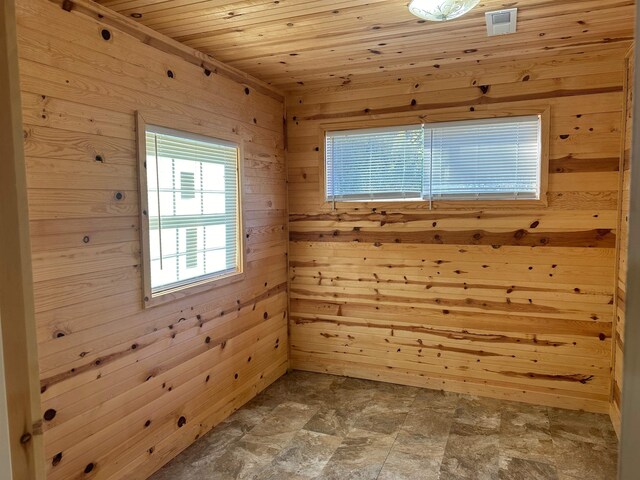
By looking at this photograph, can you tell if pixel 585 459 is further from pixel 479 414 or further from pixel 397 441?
pixel 397 441

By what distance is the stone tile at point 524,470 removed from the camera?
8.10 ft

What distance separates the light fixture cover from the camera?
2.11 metres

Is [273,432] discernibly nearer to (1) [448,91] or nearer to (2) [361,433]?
(2) [361,433]

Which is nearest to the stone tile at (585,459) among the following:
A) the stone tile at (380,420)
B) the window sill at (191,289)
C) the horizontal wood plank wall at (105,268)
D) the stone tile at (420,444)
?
the stone tile at (420,444)

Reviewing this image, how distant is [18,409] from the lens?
2.21 ft

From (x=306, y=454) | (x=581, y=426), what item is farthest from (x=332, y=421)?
(x=581, y=426)

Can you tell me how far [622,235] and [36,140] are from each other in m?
3.39

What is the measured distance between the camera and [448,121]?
3.42 meters

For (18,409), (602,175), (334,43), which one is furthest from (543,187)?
(18,409)

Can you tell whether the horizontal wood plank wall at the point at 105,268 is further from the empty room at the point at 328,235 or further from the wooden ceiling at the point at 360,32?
the wooden ceiling at the point at 360,32

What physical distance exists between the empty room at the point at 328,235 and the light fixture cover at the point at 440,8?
15 mm

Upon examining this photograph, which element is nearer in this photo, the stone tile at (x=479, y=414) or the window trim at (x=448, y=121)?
the stone tile at (x=479, y=414)

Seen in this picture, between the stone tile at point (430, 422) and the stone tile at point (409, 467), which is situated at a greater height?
the stone tile at point (430, 422)

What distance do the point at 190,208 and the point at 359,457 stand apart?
5.98 ft
